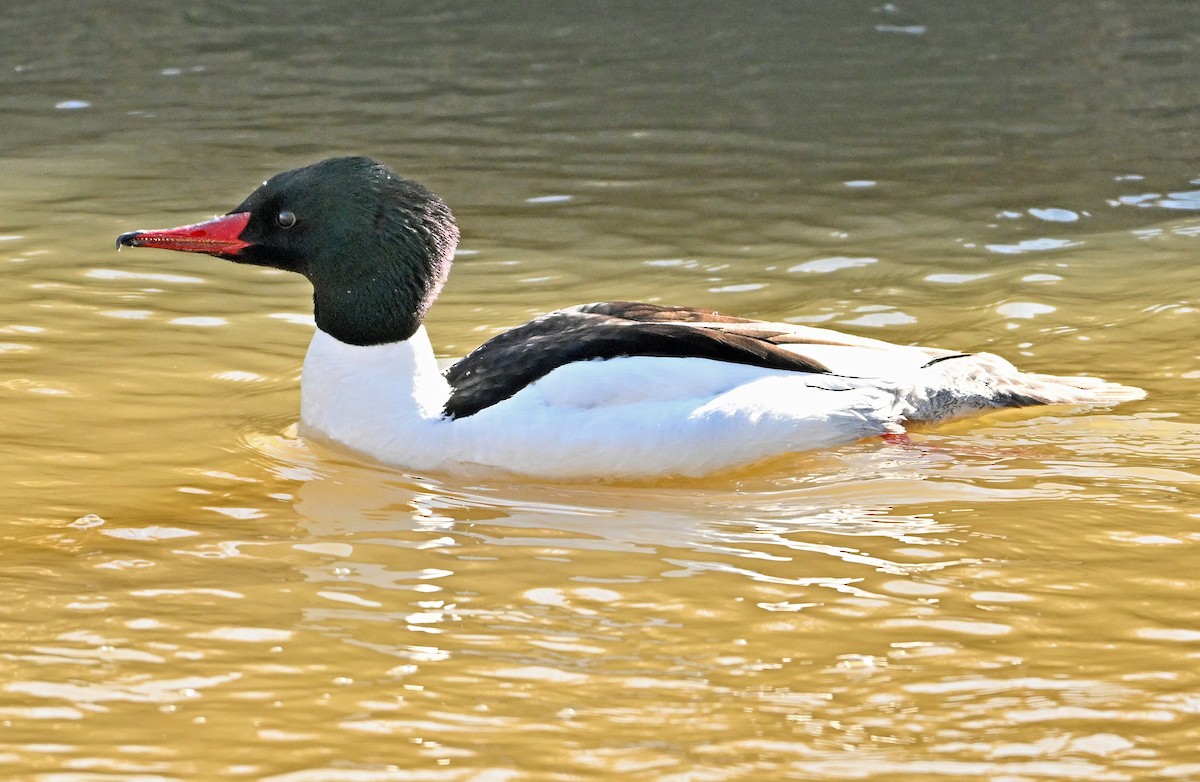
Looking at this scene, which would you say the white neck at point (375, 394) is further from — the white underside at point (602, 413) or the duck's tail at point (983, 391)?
the duck's tail at point (983, 391)

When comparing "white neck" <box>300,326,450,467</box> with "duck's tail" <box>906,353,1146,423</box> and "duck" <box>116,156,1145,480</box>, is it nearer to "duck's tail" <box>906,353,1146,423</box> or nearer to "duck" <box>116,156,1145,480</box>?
"duck" <box>116,156,1145,480</box>

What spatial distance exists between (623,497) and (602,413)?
1.12ft

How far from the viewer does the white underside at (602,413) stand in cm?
646

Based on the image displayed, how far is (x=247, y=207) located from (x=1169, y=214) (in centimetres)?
666

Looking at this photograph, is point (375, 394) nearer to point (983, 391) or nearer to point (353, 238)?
point (353, 238)

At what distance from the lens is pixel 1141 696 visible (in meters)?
4.46

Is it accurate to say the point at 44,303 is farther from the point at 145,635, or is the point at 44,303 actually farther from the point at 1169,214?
the point at 1169,214

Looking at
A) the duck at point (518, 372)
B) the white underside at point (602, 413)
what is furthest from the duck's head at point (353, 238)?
the white underside at point (602, 413)

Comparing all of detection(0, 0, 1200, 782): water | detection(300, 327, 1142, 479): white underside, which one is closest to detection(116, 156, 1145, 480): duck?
detection(300, 327, 1142, 479): white underside

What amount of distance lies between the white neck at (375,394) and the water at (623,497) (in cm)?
17

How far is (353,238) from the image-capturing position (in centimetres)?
679

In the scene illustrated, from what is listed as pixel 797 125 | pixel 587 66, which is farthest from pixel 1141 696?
pixel 587 66


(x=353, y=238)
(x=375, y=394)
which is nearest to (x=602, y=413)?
(x=375, y=394)

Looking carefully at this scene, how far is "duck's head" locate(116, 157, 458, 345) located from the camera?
6781 mm
